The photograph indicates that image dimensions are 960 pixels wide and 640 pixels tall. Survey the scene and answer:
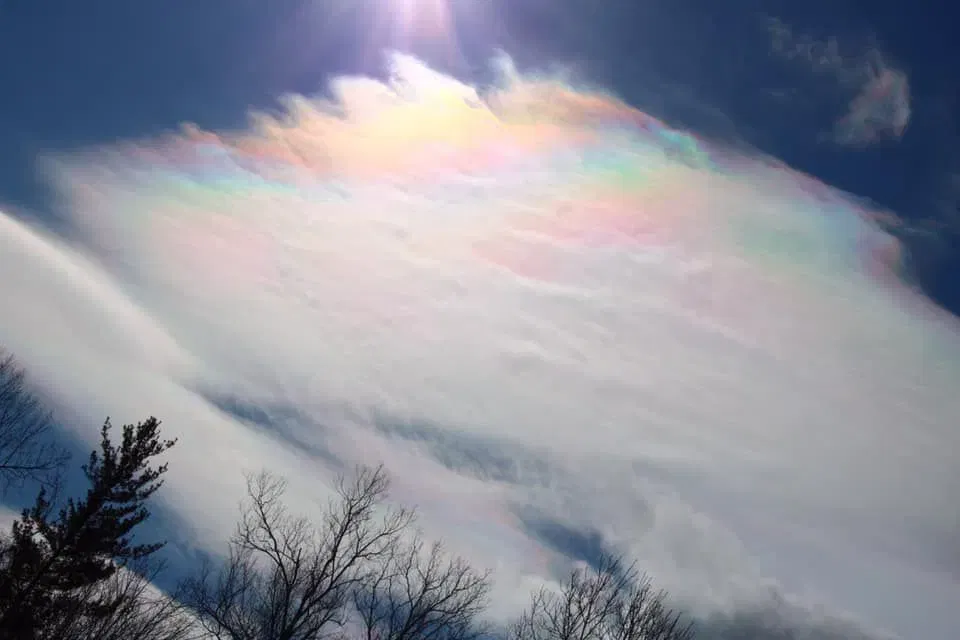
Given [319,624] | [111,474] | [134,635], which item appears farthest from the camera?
[111,474]

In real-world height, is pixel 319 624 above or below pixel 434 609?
below

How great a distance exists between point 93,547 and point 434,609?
47.2ft

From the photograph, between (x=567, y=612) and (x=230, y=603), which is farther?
(x=567, y=612)

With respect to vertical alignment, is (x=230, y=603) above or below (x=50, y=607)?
above

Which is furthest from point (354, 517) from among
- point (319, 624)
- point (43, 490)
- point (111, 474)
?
point (43, 490)

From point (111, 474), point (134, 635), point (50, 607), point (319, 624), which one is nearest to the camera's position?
point (134, 635)

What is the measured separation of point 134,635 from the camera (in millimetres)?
21641

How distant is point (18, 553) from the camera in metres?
26.4

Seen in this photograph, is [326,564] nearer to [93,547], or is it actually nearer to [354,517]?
[354,517]

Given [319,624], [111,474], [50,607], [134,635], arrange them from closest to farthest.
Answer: [134,635] → [319,624] → [50,607] → [111,474]

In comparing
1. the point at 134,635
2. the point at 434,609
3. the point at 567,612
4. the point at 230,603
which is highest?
the point at 567,612

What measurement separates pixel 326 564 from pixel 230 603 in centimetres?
368

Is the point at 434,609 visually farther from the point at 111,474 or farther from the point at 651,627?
the point at 111,474

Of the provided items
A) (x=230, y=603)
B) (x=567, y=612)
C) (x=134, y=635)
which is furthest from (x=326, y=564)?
(x=567, y=612)
